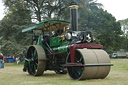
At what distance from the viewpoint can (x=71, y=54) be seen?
301 inches

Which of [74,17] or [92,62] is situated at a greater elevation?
[74,17]

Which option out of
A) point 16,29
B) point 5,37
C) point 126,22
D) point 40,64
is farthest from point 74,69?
point 126,22

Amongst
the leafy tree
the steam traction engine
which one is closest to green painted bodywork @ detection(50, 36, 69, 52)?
the steam traction engine

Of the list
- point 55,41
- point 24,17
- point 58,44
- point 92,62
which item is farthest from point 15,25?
point 92,62

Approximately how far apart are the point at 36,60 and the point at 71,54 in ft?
8.35

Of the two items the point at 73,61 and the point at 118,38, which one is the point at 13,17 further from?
the point at 118,38

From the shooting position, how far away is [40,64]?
9.28 meters

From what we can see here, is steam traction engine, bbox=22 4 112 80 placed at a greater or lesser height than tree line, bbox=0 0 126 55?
lesser

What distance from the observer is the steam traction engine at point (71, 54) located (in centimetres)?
727

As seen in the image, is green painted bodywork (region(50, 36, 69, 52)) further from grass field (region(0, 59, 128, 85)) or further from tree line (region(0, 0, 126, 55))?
tree line (region(0, 0, 126, 55))

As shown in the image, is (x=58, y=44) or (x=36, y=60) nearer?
(x=58, y=44)

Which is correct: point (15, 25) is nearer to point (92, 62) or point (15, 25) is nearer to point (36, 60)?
point (36, 60)

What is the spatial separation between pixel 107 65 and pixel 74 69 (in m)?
1.17

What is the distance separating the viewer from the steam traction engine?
7.27 m
